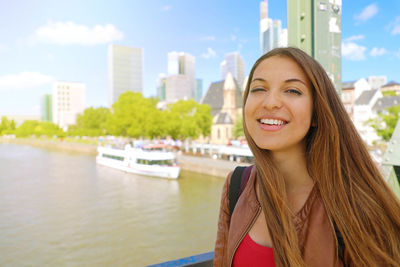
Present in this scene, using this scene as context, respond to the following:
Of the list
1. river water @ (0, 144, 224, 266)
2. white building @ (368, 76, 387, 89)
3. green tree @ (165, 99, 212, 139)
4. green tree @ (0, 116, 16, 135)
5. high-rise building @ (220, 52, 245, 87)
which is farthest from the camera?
high-rise building @ (220, 52, 245, 87)

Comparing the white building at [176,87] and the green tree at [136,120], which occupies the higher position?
the white building at [176,87]

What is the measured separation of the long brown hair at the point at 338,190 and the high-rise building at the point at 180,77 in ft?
267

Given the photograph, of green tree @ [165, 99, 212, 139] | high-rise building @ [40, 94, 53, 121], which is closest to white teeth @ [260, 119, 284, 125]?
green tree @ [165, 99, 212, 139]

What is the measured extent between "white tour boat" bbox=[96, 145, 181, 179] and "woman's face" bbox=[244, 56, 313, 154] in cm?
2020

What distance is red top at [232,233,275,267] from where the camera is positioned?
3.56 feet

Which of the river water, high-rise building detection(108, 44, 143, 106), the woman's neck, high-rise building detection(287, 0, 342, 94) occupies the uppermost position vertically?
high-rise building detection(108, 44, 143, 106)

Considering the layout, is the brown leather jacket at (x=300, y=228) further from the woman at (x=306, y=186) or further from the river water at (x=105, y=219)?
the river water at (x=105, y=219)

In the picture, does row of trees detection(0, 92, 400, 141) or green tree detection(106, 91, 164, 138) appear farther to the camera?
green tree detection(106, 91, 164, 138)

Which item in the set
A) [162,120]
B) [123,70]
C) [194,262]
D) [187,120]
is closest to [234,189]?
[194,262]

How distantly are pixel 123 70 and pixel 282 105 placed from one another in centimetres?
11085

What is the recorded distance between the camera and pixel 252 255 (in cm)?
111

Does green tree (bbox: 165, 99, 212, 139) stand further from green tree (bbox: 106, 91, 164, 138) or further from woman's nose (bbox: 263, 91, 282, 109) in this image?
woman's nose (bbox: 263, 91, 282, 109)

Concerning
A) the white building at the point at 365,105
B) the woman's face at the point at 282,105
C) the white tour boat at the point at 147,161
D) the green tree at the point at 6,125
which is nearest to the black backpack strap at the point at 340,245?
the woman's face at the point at 282,105

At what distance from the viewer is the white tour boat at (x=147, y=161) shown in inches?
847
